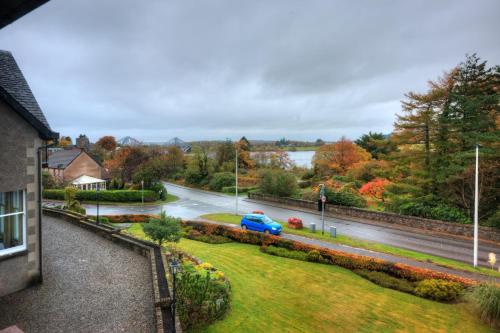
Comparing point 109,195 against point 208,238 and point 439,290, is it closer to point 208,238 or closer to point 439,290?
point 208,238

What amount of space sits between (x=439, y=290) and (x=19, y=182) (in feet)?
57.0

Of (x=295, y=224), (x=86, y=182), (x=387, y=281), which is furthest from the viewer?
(x=86, y=182)

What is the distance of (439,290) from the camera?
14.2 m

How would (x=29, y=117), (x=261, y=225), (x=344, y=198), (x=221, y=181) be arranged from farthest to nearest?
(x=221, y=181) < (x=344, y=198) < (x=261, y=225) < (x=29, y=117)

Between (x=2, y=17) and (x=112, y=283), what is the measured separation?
383 inches

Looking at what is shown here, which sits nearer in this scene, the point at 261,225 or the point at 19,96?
the point at 19,96

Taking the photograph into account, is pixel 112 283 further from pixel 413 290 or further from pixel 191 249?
pixel 413 290

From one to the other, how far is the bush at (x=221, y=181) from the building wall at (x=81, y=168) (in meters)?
22.4

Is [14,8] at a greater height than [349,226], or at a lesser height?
greater

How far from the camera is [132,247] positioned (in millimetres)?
15594

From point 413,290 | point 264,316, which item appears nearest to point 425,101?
point 413,290

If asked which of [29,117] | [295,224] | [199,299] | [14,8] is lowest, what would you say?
[295,224]

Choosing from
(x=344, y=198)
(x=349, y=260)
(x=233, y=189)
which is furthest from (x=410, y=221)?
(x=233, y=189)

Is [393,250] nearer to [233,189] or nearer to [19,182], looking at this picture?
[19,182]
